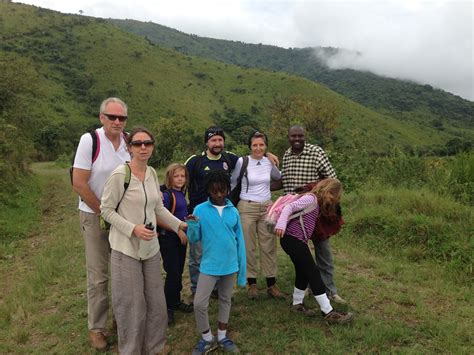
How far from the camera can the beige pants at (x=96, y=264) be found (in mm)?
3582

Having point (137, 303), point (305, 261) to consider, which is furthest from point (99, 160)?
point (305, 261)

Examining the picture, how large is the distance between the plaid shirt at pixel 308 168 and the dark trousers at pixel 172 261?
1439mm

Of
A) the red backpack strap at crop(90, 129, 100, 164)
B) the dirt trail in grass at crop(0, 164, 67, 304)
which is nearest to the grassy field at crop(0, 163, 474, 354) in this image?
the dirt trail in grass at crop(0, 164, 67, 304)

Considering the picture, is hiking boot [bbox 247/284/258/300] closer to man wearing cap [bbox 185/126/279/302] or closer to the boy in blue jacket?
man wearing cap [bbox 185/126/279/302]

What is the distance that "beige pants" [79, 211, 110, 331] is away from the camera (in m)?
3.58

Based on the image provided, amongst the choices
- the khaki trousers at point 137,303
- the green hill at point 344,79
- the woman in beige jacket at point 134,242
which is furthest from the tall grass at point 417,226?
the green hill at point 344,79

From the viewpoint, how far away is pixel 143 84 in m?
62.8

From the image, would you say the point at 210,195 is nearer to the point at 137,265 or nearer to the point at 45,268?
the point at 137,265

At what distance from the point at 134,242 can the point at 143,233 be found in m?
0.19

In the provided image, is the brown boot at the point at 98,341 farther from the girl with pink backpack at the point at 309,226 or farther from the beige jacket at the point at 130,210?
the girl with pink backpack at the point at 309,226

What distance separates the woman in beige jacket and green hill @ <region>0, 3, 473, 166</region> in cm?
4335

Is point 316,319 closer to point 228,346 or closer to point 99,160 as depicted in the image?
point 228,346

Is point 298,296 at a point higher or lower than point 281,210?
lower

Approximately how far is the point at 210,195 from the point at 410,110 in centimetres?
11507
